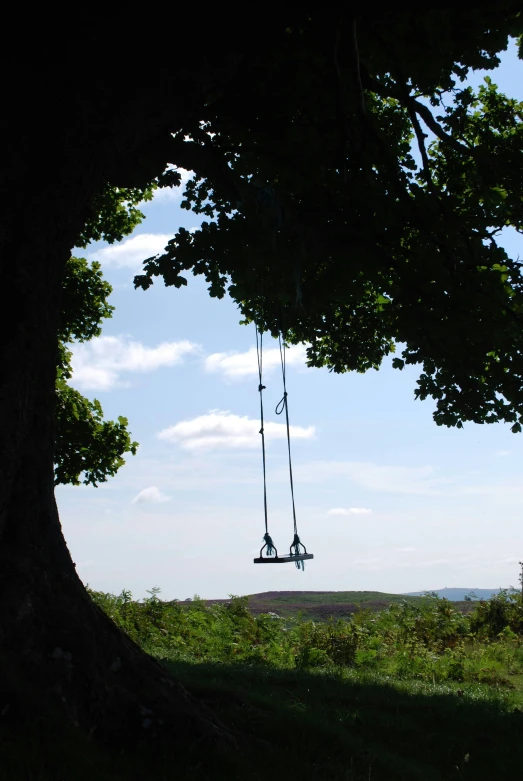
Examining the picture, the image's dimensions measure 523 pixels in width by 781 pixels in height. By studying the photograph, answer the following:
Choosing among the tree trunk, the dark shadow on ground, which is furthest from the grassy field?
the tree trunk

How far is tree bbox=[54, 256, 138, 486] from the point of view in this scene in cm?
1585

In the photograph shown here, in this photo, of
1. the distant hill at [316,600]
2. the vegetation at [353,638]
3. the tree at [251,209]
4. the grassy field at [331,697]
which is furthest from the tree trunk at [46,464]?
the distant hill at [316,600]

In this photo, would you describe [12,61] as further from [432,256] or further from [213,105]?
[432,256]

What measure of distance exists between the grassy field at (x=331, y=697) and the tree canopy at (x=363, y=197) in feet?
15.7

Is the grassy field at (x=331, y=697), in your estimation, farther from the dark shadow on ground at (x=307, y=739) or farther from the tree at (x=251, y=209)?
the tree at (x=251, y=209)

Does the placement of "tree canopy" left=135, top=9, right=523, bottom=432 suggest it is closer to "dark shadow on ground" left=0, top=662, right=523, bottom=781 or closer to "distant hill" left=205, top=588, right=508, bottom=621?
"dark shadow on ground" left=0, top=662, right=523, bottom=781

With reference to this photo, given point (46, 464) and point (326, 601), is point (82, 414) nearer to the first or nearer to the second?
point (46, 464)

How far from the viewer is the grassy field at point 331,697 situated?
17.7 ft

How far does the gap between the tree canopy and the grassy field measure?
4801mm

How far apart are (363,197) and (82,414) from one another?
9.05m

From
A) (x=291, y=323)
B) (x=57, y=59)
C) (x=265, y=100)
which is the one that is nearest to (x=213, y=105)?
(x=265, y=100)

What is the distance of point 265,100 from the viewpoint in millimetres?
9867

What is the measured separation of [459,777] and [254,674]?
407 cm

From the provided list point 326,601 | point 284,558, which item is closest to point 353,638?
point 284,558
